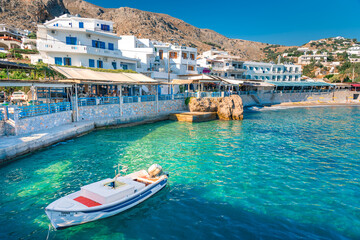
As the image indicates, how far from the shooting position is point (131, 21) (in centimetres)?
12800

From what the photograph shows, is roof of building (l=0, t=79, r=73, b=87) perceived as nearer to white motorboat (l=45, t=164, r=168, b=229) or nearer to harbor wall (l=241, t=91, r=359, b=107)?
white motorboat (l=45, t=164, r=168, b=229)

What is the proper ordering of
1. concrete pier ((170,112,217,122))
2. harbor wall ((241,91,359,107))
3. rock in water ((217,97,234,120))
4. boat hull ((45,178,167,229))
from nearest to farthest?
boat hull ((45,178,167,229))
concrete pier ((170,112,217,122))
rock in water ((217,97,234,120))
harbor wall ((241,91,359,107))

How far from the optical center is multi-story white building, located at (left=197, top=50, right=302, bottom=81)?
212ft

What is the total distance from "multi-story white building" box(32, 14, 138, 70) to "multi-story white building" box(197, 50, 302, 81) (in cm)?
2786

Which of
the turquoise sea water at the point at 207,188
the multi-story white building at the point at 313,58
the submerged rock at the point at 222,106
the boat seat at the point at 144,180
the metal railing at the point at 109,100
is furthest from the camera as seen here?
the multi-story white building at the point at 313,58

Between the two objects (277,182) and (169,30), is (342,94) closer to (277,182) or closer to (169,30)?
(277,182)

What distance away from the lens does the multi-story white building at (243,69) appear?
2547 inches

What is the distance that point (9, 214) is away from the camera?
27.0 ft

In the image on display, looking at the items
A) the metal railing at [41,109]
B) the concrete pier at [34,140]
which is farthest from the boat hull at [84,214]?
the metal railing at [41,109]

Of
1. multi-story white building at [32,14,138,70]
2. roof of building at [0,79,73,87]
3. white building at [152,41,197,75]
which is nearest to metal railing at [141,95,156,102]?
roof of building at [0,79,73,87]

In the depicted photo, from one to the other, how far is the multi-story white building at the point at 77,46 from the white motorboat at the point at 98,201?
29490 millimetres

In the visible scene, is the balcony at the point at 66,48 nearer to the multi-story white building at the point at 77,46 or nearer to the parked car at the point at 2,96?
the multi-story white building at the point at 77,46

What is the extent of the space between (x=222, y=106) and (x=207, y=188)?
76.6ft

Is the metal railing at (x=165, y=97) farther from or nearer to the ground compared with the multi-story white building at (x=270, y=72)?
nearer to the ground
